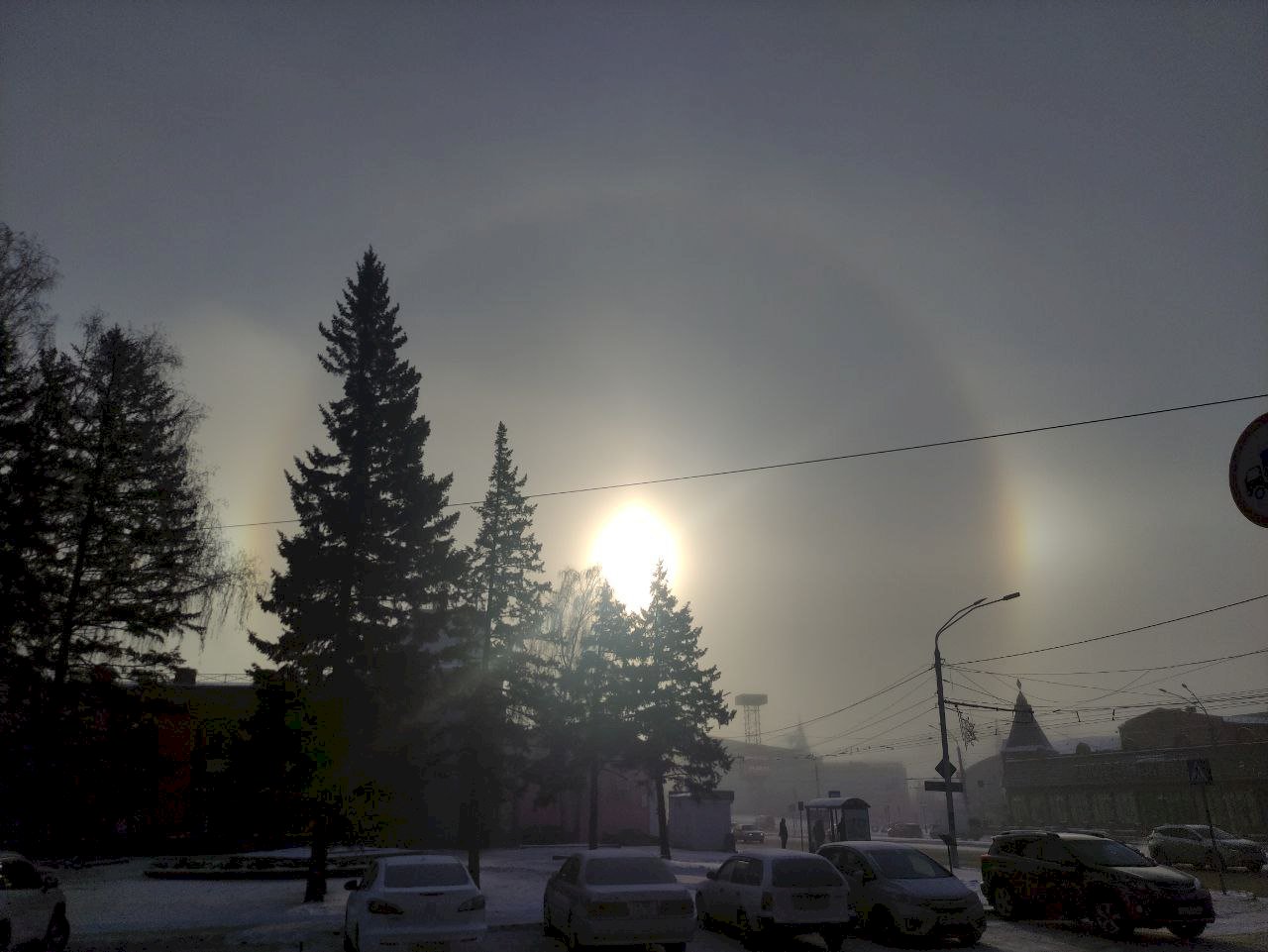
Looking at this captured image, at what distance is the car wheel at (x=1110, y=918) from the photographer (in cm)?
1595

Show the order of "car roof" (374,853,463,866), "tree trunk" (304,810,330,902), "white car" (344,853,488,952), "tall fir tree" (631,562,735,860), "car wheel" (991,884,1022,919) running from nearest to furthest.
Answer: "white car" (344,853,488,952), "car roof" (374,853,463,866), "car wheel" (991,884,1022,919), "tree trunk" (304,810,330,902), "tall fir tree" (631,562,735,860)

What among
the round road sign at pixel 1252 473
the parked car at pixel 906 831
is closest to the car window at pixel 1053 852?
the round road sign at pixel 1252 473

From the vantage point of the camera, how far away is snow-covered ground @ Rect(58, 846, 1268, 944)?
57.4 feet

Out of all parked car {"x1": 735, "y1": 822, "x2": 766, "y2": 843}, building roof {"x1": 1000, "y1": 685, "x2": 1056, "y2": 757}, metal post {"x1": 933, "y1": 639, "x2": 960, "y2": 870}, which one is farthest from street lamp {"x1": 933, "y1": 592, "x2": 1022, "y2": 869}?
building roof {"x1": 1000, "y1": 685, "x2": 1056, "y2": 757}

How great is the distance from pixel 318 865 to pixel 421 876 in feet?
33.7

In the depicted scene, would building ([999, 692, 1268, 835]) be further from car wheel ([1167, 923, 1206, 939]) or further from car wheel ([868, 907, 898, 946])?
car wheel ([868, 907, 898, 946])

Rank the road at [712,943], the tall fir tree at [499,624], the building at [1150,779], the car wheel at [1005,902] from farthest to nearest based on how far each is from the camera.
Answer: the building at [1150,779], the tall fir tree at [499,624], the car wheel at [1005,902], the road at [712,943]

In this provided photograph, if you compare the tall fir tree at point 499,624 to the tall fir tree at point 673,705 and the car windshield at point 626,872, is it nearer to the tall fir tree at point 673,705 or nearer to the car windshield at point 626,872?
the tall fir tree at point 673,705

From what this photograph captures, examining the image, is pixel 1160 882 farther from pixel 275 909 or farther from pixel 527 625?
pixel 527 625

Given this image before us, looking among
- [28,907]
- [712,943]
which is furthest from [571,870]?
[28,907]

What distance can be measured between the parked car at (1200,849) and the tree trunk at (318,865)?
31.7 metres

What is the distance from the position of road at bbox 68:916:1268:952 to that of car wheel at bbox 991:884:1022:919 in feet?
5.62

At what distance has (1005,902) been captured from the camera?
19.1 metres

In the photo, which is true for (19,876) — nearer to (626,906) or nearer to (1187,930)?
(626,906)
